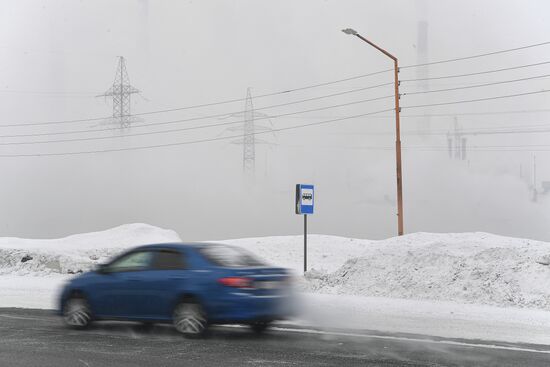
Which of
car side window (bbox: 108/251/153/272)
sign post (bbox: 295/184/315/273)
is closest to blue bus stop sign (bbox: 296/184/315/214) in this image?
sign post (bbox: 295/184/315/273)

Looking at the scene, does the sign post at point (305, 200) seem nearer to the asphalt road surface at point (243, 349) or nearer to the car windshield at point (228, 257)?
the asphalt road surface at point (243, 349)

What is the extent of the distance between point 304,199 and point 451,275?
18.2ft

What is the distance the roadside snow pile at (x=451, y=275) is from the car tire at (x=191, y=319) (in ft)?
30.8

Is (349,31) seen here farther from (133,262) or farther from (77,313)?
(77,313)

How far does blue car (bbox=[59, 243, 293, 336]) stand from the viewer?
1097 cm

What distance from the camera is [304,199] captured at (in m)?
23.2

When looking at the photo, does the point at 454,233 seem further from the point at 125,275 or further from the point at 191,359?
the point at 191,359

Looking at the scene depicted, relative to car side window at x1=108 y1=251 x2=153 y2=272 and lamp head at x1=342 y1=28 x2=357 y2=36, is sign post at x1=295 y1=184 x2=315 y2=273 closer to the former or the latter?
lamp head at x1=342 y1=28 x2=357 y2=36

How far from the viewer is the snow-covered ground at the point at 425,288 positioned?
13.6 m

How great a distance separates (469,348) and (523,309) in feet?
24.4

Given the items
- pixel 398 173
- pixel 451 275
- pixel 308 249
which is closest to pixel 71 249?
pixel 308 249

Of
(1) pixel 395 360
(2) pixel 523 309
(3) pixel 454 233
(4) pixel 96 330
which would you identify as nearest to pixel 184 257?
(4) pixel 96 330

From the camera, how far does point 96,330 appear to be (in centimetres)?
1241

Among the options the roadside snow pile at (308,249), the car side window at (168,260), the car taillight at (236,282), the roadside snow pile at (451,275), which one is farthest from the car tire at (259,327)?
the roadside snow pile at (308,249)
